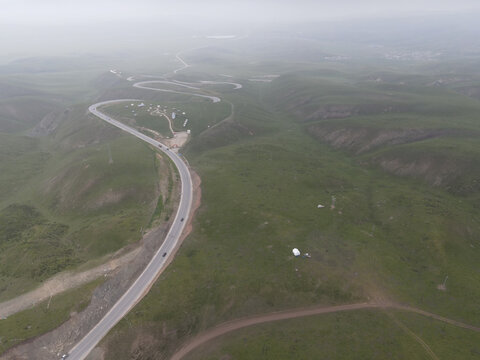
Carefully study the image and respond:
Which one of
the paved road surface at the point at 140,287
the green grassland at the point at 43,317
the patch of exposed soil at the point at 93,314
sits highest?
the green grassland at the point at 43,317

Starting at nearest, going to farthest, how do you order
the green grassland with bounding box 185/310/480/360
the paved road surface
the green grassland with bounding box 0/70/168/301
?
the green grassland with bounding box 185/310/480/360 → the paved road surface → the green grassland with bounding box 0/70/168/301

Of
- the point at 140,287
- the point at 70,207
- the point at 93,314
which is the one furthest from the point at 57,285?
the point at 70,207

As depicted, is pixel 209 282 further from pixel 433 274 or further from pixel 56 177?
pixel 56 177

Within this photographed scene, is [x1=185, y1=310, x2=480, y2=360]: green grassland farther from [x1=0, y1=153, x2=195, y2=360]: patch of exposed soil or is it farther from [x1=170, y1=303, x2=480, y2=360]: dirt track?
[x1=0, y1=153, x2=195, y2=360]: patch of exposed soil

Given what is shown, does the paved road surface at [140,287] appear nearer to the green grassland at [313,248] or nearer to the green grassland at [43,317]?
the green grassland at [313,248]

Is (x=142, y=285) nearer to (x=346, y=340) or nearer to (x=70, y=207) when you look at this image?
(x=346, y=340)

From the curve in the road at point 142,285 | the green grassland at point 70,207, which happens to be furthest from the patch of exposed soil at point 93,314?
the green grassland at point 70,207

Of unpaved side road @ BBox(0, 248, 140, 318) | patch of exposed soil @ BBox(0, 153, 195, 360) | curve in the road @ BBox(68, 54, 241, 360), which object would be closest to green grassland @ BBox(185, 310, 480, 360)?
curve in the road @ BBox(68, 54, 241, 360)

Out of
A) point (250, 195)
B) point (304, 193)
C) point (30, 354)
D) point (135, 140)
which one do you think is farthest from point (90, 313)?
point (135, 140)
